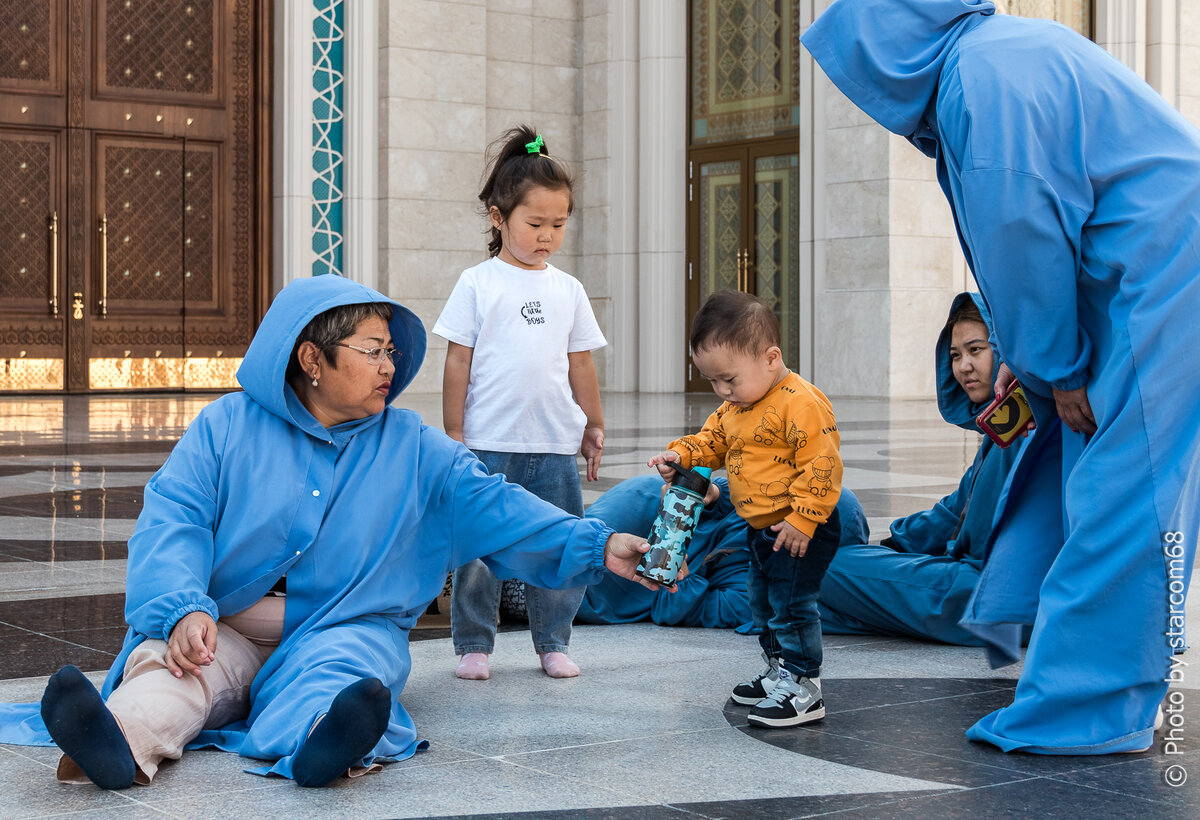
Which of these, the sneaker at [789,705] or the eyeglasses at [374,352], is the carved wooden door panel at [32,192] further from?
the sneaker at [789,705]

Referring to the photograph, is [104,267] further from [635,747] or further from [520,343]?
[635,747]

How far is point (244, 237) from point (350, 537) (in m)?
13.0

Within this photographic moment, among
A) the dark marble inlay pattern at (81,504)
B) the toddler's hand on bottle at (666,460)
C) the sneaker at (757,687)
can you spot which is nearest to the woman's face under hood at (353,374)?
the toddler's hand on bottle at (666,460)

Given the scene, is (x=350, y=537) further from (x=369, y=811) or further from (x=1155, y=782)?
(x=1155, y=782)

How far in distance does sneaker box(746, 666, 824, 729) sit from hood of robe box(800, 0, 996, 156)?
43.7 inches

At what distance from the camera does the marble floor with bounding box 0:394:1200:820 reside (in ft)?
7.39

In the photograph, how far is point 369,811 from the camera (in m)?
2.22

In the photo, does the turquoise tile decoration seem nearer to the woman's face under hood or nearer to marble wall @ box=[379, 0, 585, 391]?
marble wall @ box=[379, 0, 585, 391]

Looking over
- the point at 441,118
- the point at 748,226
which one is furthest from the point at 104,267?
the point at 748,226

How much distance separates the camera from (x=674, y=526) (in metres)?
2.84

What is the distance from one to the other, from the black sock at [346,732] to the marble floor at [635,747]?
45 mm

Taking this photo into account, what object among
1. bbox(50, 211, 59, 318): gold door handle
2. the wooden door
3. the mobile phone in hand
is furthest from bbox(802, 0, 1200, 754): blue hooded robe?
bbox(50, 211, 59, 318): gold door handle

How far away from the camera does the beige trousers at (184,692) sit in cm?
240

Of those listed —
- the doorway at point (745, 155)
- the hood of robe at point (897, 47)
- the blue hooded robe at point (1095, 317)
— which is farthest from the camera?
the doorway at point (745, 155)
